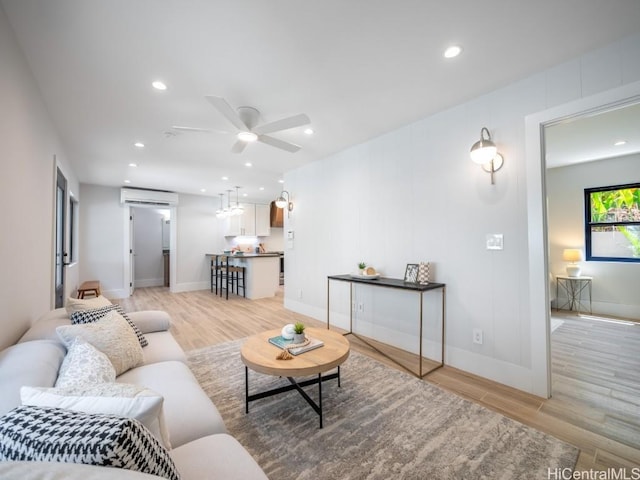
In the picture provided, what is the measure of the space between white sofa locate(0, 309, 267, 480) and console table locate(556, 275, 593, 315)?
588 cm

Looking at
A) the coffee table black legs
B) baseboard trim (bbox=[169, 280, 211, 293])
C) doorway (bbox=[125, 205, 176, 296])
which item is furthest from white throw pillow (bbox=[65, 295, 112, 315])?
doorway (bbox=[125, 205, 176, 296])

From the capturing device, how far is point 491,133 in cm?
261

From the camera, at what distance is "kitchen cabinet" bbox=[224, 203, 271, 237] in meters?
8.05

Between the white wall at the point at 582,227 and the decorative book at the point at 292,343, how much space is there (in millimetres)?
5236

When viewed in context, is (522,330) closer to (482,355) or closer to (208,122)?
(482,355)

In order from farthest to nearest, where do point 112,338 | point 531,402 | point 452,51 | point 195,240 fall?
point 195,240
point 531,402
point 452,51
point 112,338

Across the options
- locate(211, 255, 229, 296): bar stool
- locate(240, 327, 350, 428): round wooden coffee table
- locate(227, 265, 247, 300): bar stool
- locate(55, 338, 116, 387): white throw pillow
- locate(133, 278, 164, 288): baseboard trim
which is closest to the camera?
locate(55, 338, 116, 387): white throw pillow

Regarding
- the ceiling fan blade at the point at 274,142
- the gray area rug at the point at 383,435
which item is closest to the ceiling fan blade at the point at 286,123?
the ceiling fan blade at the point at 274,142

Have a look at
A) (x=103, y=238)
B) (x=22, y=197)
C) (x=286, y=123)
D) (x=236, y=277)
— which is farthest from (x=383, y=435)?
(x=103, y=238)

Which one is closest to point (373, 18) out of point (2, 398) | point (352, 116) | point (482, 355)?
point (352, 116)

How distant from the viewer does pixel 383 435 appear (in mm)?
1806

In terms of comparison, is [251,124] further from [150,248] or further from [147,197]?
[150,248]

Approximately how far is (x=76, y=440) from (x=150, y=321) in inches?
84.4

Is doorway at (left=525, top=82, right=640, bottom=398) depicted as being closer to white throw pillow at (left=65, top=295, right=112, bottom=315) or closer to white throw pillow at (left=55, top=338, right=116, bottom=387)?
white throw pillow at (left=55, top=338, right=116, bottom=387)
